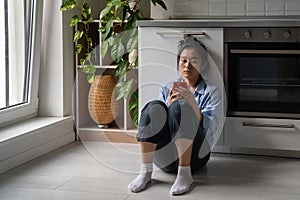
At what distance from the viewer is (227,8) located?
14.7 feet

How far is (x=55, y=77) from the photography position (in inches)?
180

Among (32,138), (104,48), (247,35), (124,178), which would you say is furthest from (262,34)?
(32,138)

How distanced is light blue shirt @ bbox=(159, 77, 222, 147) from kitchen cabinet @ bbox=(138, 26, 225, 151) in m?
0.27

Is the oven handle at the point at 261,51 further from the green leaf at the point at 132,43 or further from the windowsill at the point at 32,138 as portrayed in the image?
the windowsill at the point at 32,138

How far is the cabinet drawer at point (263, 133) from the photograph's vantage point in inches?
154

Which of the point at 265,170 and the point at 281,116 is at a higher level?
the point at 281,116

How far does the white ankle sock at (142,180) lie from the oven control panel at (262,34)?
106 cm

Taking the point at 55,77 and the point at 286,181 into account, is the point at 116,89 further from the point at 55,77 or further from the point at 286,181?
the point at 286,181

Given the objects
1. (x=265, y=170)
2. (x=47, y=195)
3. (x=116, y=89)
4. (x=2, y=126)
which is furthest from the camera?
(x=116, y=89)

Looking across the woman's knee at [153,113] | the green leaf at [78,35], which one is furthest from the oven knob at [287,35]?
the green leaf at [78,35]

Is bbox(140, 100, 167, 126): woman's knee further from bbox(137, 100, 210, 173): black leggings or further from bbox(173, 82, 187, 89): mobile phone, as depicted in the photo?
bbox(173, 82, 187, 89): mobile phone

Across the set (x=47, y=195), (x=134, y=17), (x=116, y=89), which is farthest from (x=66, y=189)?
(x=134, y=17)

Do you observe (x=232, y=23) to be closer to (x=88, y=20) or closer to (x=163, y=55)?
(x=163, y=55)

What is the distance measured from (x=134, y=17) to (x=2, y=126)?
3.96 ft
